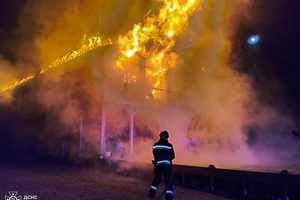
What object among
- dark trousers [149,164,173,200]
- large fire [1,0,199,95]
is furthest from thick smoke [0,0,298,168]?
dark trousers [149,164,173,200]

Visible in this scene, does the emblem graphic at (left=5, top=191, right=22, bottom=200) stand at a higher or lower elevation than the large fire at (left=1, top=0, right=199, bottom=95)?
lower

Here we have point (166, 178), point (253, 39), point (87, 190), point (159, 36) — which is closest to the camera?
point (166, 178)

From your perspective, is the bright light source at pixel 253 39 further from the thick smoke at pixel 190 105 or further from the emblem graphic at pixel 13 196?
the emblem graphic at pixel 13 196

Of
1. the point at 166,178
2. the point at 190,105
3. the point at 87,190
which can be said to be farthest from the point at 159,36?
the point at 166,178

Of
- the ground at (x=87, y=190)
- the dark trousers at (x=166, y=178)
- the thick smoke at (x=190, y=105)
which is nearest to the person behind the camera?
the dark trousers at (x=166, y=178)

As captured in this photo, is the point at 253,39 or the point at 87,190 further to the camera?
the point at 253,39

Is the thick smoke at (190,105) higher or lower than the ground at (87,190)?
higher

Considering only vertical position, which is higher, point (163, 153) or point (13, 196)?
point (163, 153)

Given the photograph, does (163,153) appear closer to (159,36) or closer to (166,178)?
(166,178)

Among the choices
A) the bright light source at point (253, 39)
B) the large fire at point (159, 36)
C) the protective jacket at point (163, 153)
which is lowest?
the protective jacket at point (163, 153)

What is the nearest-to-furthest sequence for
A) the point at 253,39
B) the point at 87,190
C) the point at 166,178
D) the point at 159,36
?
1. the point at 166,178
2. the point at 87,190
3. the point at 159,36
4. the point at 253,39

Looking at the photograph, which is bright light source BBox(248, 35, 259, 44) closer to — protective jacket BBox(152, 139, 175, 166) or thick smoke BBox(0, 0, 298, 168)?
thick smoke BBox(0, 0, 298, 168)

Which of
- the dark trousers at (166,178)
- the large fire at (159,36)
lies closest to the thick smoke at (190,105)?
the large fire at (159,36)

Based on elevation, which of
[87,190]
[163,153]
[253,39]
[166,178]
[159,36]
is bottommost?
[87,190]
